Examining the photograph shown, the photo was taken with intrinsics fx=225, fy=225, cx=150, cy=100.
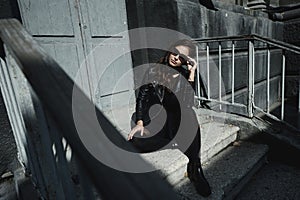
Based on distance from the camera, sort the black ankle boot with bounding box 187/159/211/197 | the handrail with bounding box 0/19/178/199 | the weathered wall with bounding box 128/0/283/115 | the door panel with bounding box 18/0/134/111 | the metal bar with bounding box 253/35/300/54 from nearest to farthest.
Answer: the handrail with bounding box 0/19/178/199 → the black ankle boot with bounding box 187/159/211/197 → the metal bar with bounding box 253/35/300/54 → the door panel with bounding box 18/0/134/111 → the weathered wall with bounding box 128/0/283/115

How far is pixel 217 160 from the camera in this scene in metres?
2.79

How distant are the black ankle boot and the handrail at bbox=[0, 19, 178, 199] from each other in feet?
5.20

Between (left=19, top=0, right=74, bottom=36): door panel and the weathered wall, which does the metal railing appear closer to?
the weathered wall

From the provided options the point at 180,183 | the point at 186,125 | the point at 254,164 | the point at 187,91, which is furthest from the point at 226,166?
the point at 187,91

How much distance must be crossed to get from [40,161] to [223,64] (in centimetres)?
365

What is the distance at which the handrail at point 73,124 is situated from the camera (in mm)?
629

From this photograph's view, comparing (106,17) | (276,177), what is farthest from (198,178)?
(106,17)

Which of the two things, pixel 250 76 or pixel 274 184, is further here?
pixel 250 76

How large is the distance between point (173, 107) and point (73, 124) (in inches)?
62.6

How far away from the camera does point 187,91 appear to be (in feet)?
7.48

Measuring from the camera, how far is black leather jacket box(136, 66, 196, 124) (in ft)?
7.14

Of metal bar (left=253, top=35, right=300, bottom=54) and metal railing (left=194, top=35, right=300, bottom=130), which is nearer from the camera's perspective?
metal bar (left=253, top=35, right=300, bottom=54)

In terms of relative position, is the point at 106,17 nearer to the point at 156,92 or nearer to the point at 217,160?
the point at 156,92

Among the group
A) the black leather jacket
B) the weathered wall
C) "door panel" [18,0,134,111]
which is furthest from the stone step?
"door panel" [18,0,134,111]
